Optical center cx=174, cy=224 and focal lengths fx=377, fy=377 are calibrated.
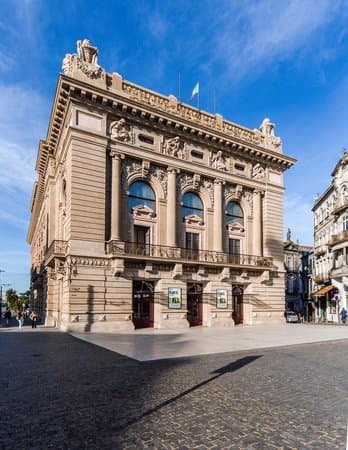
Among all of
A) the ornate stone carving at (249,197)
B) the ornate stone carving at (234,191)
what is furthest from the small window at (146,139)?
the ornate stone carving at (249,197)

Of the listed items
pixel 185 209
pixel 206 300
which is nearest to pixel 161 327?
pixel 206 300

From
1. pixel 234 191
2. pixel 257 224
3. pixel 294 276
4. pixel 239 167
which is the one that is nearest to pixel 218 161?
pixel 239 167

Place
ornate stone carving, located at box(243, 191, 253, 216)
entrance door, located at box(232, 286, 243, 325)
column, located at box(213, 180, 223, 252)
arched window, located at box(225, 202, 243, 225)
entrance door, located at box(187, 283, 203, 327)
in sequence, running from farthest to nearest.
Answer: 1. ornate stone carving, located at box(243, 191, 253, 216)
2. arched window, located at box(225, 202, 243, 225)
3. entrance door, located at box(232, 286, 243, 325)
4. column, located at box(213, 180, 223, 252)
5. entrance door, located at box(187, 283, 203, 327)

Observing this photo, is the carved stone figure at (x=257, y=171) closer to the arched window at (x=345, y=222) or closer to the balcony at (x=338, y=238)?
the balcony at (x=338, y=238)

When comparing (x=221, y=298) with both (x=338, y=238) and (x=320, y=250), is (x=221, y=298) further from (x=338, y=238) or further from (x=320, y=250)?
(x=320, y=250)

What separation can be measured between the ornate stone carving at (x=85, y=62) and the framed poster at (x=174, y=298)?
1568 centimetres

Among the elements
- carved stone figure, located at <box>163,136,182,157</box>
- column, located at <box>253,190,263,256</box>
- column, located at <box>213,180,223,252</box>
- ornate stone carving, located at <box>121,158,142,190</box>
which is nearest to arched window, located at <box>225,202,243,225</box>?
column, located at <box>253,190,263,256</box>

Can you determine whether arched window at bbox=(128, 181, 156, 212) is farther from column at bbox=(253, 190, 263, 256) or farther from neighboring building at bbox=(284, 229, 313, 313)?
neighboring building at bbox=(284, 229, 313, 313)

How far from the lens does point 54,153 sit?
1297 inches

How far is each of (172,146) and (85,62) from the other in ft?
27.7

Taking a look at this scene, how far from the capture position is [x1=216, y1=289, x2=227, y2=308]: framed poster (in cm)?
2953

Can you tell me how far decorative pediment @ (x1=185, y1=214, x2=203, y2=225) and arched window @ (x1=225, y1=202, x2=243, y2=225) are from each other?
317 centimetres

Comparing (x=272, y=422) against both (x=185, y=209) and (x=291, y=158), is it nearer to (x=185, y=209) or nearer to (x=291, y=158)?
(x=185, y=209)

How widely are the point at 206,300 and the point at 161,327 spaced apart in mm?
4766
